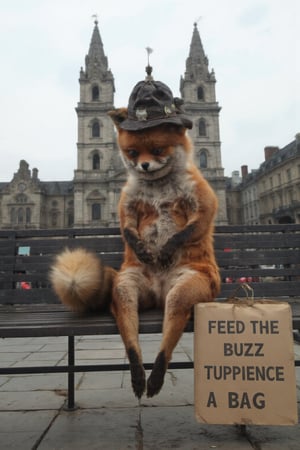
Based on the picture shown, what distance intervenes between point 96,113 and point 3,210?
18.6m

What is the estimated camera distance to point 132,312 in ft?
6.55

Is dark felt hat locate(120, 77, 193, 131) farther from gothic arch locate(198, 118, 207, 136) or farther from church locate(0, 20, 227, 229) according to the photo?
gothic arch locate(198, 118, 207, 136)

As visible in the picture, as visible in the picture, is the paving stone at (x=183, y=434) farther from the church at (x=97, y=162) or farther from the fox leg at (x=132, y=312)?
the church at (x=97, y=162)

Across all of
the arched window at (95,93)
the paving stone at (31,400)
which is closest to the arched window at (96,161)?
the arched window at (95,93)

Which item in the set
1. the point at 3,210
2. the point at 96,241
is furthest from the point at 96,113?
the point at 96,241

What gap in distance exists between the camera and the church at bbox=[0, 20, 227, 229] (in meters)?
46.2

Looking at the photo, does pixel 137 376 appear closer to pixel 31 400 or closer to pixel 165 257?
pixel 165 257

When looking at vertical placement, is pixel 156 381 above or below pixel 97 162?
below

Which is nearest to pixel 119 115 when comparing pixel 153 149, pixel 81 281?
pixel 153 149

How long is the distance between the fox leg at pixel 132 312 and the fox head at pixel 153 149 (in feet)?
2.20

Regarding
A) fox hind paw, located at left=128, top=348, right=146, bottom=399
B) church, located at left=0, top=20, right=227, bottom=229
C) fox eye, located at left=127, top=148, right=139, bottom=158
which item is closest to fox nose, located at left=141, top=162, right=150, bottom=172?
fox eye, located at left=127, top=148, right=139, bottom=158

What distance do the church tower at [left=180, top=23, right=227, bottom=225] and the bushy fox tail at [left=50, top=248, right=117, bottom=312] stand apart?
141ft

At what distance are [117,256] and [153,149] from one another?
50.6 inches

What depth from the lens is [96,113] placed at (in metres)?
47.9
